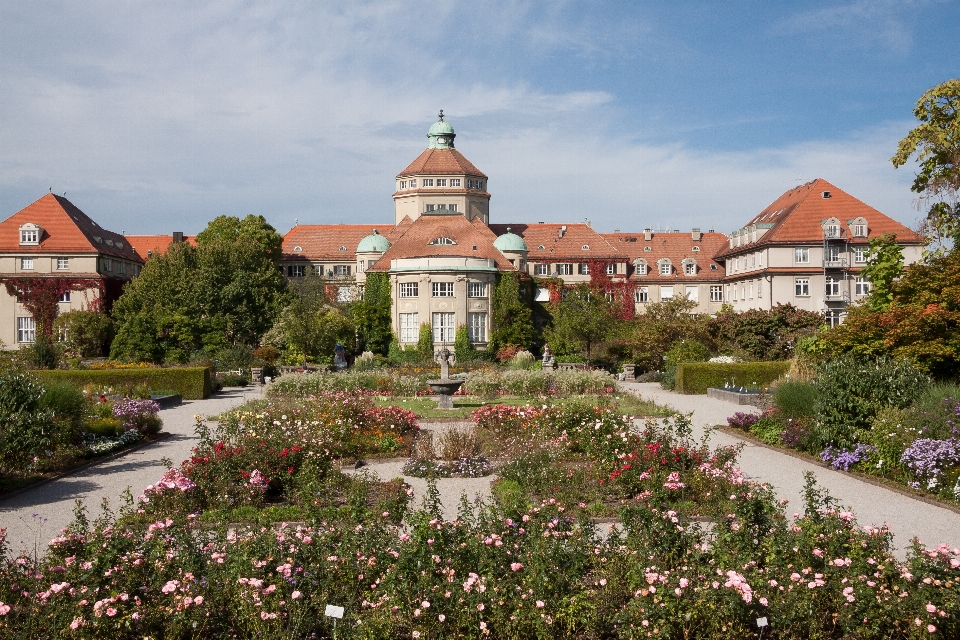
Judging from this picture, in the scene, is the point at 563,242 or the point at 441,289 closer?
the point at 441,289

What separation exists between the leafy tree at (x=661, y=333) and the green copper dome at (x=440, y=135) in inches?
1152

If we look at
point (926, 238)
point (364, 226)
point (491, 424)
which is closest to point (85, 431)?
point (491, 424)

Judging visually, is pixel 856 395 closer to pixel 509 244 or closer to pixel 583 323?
pixel 583 323

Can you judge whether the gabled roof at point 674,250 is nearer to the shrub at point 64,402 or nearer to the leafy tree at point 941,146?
the leafy tree at point 941,146

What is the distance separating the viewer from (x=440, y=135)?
63.0 meters

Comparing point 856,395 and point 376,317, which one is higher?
point 376,317

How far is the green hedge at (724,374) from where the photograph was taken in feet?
98.3

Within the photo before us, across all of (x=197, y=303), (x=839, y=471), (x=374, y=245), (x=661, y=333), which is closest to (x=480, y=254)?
(x=374, y=245)

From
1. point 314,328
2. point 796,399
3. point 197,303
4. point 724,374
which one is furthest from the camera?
point 197,303

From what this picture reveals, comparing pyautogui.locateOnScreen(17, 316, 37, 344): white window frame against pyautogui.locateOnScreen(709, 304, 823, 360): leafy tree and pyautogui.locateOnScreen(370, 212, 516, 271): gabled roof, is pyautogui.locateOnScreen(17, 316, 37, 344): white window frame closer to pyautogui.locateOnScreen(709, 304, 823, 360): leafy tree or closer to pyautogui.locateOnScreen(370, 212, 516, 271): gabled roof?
pyautogui.locateOnScreen(370, 212, 516, 271): gabled roof

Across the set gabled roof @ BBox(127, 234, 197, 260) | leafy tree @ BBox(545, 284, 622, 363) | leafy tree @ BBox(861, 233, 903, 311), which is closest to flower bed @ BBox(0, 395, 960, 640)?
leafy tree @ BBox(861, 233, 903, 311)

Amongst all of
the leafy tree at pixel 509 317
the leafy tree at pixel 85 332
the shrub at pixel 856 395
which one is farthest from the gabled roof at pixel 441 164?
the shrub at pixel 856 395

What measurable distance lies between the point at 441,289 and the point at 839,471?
108ft

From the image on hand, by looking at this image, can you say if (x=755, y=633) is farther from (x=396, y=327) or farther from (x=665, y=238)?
(x=665, y=238)
